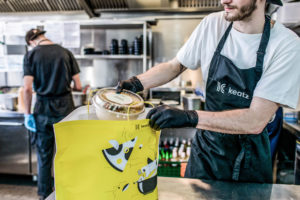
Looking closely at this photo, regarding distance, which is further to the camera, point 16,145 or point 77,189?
point 16,145

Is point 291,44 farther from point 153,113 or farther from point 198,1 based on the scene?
point 198,1

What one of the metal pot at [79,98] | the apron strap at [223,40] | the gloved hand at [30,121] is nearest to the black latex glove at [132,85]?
the apron strap at [223,40]

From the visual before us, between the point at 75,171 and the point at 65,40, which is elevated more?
the point at 65,40

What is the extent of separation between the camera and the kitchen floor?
269cm

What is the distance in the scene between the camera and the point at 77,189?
76cm

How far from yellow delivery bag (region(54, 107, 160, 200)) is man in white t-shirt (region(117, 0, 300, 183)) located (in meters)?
0.24

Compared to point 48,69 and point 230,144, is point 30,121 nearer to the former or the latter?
point 48,69

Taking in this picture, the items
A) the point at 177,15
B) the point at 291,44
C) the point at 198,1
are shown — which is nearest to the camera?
the point at 291,44

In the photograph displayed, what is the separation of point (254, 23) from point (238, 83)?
11.2 inches

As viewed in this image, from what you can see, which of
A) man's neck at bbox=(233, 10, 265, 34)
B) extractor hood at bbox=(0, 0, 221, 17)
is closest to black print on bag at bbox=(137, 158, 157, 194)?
man's neck at bbox=(233, 10, 265, 34)

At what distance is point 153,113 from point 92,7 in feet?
10.6

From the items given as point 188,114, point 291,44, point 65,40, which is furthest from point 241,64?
point 65,40

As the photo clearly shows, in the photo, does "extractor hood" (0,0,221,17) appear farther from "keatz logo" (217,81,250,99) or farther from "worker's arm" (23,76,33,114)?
"keatz logo" (217,81,250,99)

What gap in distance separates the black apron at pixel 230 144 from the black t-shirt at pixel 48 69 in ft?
5.52
